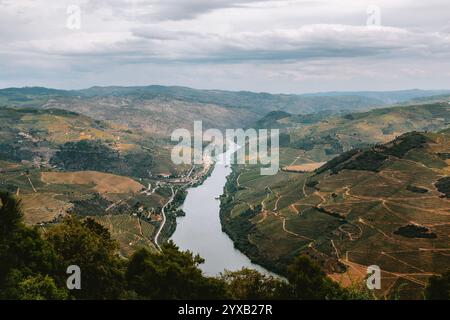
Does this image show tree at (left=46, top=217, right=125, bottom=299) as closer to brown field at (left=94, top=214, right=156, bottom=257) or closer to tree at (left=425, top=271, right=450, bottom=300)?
tree at (left=425, top=271, right=450, bottom=300)

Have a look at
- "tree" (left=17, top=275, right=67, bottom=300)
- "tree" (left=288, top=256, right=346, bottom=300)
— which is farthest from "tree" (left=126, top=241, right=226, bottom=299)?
"tree" (left=17, top=275, right=67, bottom=300)

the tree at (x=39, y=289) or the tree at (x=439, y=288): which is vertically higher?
the tree at (x=39, y=289)

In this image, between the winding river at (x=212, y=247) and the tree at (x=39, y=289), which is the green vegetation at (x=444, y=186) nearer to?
the winding river at (x=212, y=247)

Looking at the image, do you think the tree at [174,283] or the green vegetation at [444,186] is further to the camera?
the green vegetation at [444,186]

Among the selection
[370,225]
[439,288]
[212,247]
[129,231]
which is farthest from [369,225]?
[129,231]

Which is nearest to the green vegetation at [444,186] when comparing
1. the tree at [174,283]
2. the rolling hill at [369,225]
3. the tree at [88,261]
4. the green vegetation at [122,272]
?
the rolling hill at [369,225]

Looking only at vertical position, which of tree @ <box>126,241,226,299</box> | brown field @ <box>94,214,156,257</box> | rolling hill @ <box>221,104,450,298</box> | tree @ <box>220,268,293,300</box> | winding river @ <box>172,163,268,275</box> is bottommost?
winding river @ <box>172,163,268,275</box>

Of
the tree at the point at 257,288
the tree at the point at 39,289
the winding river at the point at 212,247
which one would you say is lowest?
the winding river at the point at 212,247
